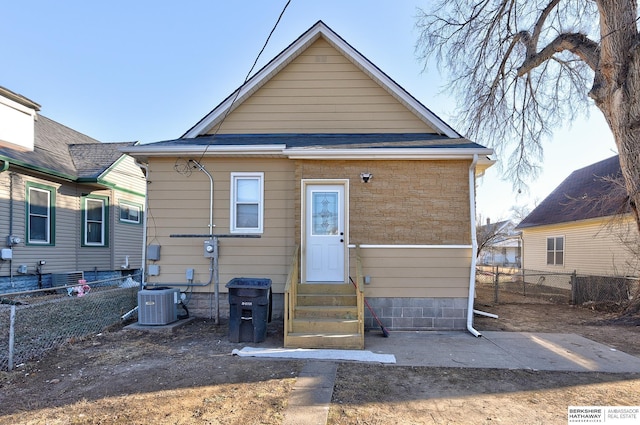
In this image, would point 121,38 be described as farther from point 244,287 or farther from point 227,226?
point 244,287

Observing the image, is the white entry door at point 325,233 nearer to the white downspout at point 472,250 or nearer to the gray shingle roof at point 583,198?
the white downspout at point 472,250

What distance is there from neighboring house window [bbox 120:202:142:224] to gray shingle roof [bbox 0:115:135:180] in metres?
1.78

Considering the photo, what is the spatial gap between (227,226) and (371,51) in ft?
18.3

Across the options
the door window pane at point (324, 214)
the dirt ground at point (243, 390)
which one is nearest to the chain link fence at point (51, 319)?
the dirt ground at point (243, 390)

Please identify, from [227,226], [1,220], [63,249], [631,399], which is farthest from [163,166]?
[631,399]

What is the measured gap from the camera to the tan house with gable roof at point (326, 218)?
6711mm

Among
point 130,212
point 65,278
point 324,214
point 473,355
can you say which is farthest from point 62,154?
point 473,355

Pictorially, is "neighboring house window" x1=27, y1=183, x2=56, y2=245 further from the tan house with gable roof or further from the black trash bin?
the black trash bin

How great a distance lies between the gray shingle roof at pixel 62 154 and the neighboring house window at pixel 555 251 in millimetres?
16889

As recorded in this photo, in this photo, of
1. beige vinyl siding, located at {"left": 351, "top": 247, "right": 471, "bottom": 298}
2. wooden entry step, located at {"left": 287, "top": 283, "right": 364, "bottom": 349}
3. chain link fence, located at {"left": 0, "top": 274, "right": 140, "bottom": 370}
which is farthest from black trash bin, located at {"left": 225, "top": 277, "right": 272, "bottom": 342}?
chain link fence, located at {"left": 0, "top": 274, "right": 140, "bottom": 370}

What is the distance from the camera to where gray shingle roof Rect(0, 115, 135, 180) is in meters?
9.92

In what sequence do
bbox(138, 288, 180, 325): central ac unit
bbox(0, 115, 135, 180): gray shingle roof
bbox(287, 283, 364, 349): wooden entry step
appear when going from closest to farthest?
1. bbox(287, 283, 364, 349): wooden entry step
2. bbox(138, 288, 180, 325): central ac unit
3. bbox(0, 115, 135, 180): gray shingle roof

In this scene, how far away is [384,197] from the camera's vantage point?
22.5 ft

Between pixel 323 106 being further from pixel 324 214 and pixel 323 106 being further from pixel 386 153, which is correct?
pixel 324 214
